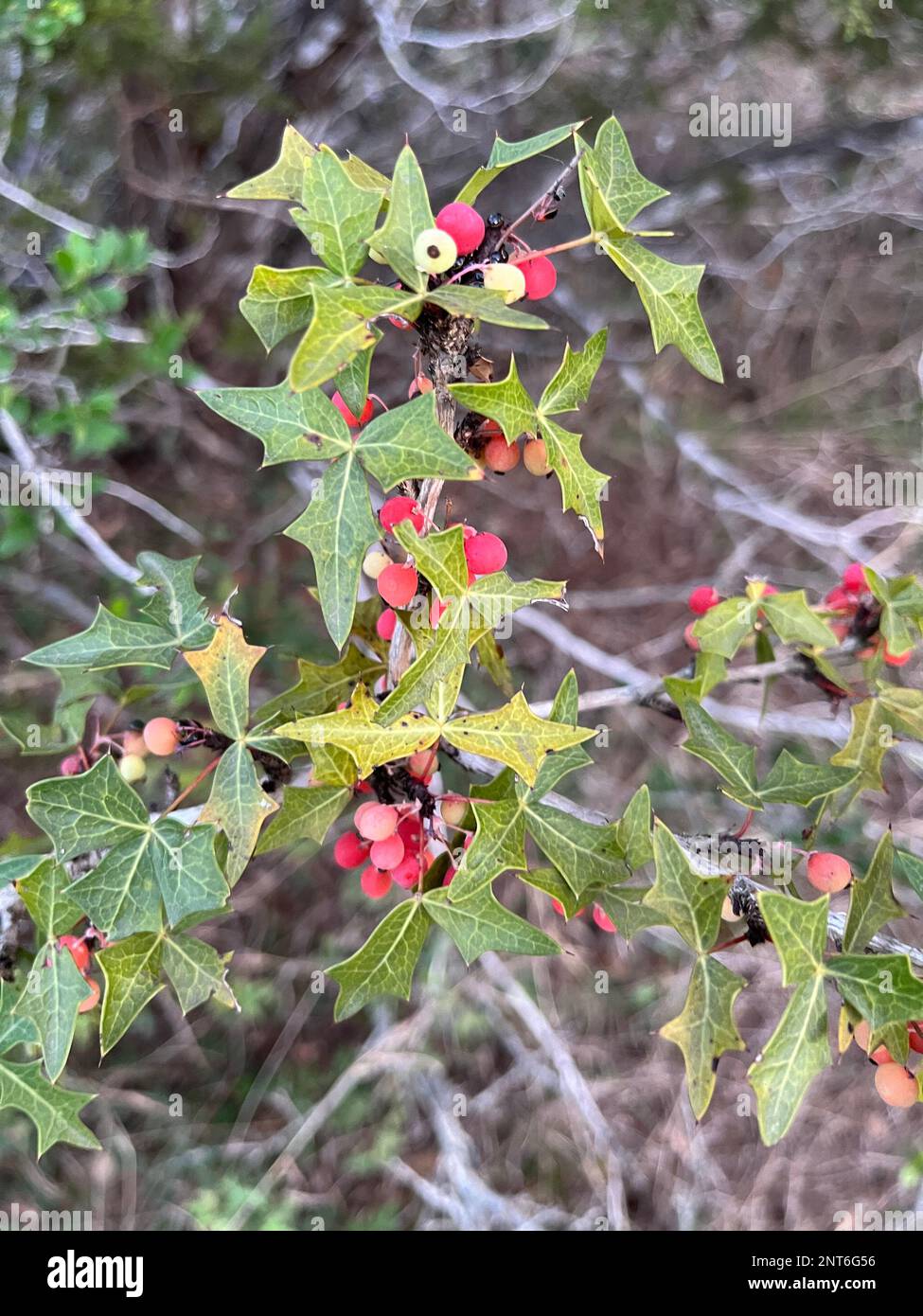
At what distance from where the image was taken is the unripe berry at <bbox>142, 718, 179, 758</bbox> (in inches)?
53.7

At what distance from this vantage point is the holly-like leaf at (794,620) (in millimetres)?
1401

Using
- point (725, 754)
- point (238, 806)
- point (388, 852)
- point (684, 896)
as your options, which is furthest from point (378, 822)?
point (725, 754)

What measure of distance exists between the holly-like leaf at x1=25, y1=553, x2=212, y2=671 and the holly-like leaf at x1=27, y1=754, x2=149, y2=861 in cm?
16

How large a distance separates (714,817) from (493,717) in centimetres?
207

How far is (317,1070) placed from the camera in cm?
298

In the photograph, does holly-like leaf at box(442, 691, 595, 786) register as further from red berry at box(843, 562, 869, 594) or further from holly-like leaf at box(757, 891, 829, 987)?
red berry at box(843, 562, 869, 594)

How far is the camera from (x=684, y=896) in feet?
3.55

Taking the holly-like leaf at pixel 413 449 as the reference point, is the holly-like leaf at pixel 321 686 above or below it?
below

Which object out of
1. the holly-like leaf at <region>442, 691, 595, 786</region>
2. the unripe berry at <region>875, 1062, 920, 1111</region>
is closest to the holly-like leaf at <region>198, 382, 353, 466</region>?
the holly-like leaf at <region>442, 691, 595, 786</region>

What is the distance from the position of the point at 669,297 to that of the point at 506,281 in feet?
0.75

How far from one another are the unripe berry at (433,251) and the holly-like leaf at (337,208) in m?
0.06

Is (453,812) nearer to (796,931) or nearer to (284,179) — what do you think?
(796,931)

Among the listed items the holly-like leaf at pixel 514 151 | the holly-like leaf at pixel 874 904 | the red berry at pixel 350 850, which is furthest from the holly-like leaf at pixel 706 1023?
the holly-like leaf at pixel 514 151

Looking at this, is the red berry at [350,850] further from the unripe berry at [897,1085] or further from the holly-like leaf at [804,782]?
the unripe berry at [897,1085]
